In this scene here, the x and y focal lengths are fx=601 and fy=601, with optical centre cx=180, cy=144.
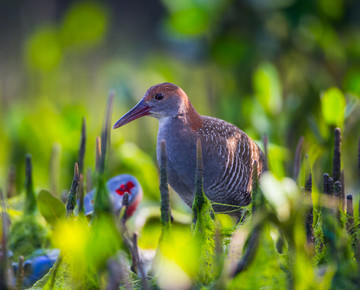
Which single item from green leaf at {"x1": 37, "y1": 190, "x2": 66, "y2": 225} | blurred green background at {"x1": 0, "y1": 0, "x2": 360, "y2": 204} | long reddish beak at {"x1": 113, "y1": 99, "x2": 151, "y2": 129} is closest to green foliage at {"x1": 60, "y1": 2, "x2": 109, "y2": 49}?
blurred green background at {"x1": 0, "y1": 0, "x2": 360, "y2": 204}

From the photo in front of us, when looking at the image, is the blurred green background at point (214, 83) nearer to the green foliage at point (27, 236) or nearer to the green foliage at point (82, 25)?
the green foliage at point (82, 25)

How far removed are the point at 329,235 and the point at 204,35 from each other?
1.47 m

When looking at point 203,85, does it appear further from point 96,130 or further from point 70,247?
point 70,247

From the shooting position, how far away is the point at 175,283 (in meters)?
0.60

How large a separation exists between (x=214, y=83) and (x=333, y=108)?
1367mm

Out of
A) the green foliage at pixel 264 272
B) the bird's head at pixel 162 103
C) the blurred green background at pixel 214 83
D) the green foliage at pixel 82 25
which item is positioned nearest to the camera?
the green foliage at pixel 264 272

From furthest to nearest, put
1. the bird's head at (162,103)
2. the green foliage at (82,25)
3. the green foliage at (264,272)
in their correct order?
1. the green foliage at (82,25)
2. the bird's head at (162,103)
3. the green foliage at (264,272)

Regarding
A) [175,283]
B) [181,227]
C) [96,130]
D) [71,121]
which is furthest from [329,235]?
[96,130]

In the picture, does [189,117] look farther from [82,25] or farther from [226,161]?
[82,25]

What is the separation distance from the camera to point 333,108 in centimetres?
101

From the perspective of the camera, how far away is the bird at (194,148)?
882mm

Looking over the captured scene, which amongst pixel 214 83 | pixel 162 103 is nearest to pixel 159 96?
pixel 162 103

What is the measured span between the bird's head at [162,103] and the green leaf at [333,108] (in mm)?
249

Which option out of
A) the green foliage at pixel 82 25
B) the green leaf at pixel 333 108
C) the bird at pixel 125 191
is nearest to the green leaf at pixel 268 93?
the green leaf at pixel 333 108
